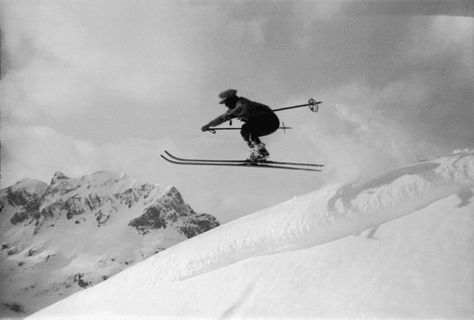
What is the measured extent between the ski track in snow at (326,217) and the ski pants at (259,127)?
1.24 metres

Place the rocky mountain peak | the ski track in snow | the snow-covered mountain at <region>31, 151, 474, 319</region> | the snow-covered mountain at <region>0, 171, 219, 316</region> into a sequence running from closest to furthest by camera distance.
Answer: the snow-covered mountain at <region>31, 151, 474, 319</region> → the ski track in snow → the snow-covered mountain at <region>0, 171, 219, 316</region> → the rocky mountain peak

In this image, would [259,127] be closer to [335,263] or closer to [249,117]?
[249,117]

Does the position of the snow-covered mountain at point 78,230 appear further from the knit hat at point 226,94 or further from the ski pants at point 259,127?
the knit hat at point 226,94

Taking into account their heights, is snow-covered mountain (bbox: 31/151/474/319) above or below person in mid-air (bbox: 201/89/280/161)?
below

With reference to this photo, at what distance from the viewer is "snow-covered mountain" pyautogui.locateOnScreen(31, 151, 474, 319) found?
321 cm

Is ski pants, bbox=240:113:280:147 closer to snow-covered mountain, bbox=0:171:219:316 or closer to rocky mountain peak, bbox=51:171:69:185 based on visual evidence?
snow-covered mountain, bbox=0:171:219:316

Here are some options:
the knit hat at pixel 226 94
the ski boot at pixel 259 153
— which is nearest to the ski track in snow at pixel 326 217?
the ski boot at pixel 259 153

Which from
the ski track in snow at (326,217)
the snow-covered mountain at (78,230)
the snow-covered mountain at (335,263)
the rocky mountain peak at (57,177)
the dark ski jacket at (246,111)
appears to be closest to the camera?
the snow-covered mountain at (335,263)

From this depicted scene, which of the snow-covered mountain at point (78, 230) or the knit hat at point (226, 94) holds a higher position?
the snow-covered mountain at point (78, 230)

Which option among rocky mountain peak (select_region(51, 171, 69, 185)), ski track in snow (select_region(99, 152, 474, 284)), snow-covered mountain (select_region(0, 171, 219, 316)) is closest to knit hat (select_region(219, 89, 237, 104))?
ski track in snow (select_region(99, 152, 474, 284))

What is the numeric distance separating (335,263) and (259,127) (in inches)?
90.7

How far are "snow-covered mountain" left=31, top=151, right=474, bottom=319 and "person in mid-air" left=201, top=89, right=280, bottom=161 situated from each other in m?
1.28

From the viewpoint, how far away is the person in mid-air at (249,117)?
5.03 metres

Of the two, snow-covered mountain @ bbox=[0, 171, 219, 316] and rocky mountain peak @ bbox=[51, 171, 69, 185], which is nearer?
snow-covered mountain @ bbox=[0, 171, 219, 316]
